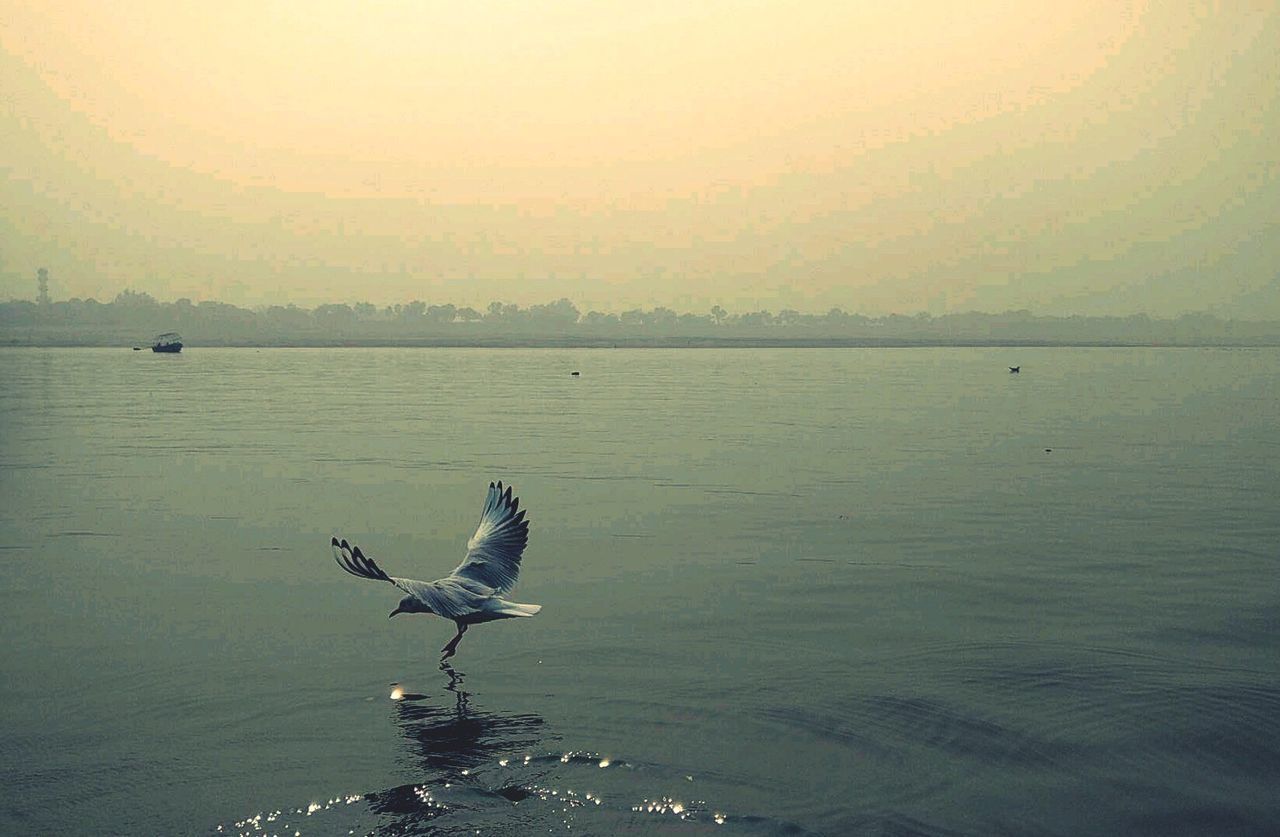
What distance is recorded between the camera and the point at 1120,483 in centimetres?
2941

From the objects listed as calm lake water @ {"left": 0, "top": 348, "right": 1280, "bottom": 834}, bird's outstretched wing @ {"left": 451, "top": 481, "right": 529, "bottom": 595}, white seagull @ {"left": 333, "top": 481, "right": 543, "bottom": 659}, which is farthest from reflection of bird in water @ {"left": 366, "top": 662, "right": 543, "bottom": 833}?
bird's outstretched wing @ {"left": 451, "top": 481, "right": 529, "bottom": 595}

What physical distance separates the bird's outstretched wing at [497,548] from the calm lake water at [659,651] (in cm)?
109

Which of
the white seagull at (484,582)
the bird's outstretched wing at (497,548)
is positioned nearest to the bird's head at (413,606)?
the white seagull at (484,582)

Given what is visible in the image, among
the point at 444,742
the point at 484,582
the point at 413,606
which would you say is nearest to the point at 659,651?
the point at 484,582

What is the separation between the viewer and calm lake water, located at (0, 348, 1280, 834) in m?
10.1

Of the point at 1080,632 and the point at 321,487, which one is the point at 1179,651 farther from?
the point at 321,487

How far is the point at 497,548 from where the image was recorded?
13875mm

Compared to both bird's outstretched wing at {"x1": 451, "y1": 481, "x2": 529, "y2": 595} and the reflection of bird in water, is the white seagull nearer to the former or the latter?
bird's outstretched wing at {"x1": 451, "y1": 481, "x2": 529, "y2": 595}

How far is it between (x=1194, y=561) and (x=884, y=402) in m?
39.8

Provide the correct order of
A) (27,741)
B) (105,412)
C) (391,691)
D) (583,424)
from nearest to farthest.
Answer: (27,741)
(391,691)
(583,424)
(105,412)

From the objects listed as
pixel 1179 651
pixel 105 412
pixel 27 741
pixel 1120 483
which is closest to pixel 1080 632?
pixel 1179 651

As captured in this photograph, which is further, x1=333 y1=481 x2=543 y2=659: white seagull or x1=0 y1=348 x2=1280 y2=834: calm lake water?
x1=333 y1=481 x2=543 y2=659: white seagull

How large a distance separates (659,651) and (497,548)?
93.2 inches

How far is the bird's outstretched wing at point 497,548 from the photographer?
44.8 feet
